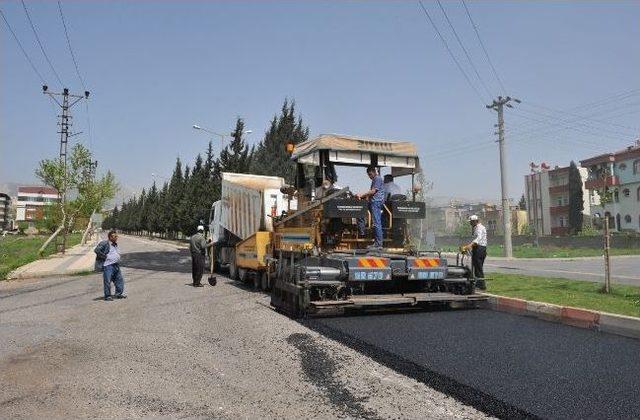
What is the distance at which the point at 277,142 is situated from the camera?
3484 centimetres

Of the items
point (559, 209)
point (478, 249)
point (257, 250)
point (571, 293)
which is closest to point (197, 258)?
point (257, 250)

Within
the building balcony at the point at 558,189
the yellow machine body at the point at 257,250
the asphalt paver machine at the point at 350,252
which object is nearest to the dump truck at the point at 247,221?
the yellow machine body at the point at 257,250

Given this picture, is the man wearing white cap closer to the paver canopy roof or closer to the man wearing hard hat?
the paver canopy roof

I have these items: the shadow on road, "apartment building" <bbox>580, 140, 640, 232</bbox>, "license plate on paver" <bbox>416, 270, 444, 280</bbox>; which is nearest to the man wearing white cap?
the shadow on road

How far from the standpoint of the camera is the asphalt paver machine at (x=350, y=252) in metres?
7.62

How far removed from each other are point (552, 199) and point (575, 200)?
14.9 ft

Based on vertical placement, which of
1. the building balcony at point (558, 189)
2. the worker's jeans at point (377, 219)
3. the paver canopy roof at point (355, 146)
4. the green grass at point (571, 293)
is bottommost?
the green grass at point (571, 293)

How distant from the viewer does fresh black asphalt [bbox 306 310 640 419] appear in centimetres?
398

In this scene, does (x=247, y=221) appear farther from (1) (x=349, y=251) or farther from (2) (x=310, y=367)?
(2) (x=310, y=367)

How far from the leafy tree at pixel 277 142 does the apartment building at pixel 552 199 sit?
3369 cm

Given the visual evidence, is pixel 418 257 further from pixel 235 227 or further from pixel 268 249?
pixel 235 227

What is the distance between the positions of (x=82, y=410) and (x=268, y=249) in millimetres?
7981

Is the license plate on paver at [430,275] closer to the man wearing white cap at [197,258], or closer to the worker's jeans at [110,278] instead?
the worker's jeans at [110,278]

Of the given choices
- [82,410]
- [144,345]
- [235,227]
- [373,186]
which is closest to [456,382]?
[82,410]
